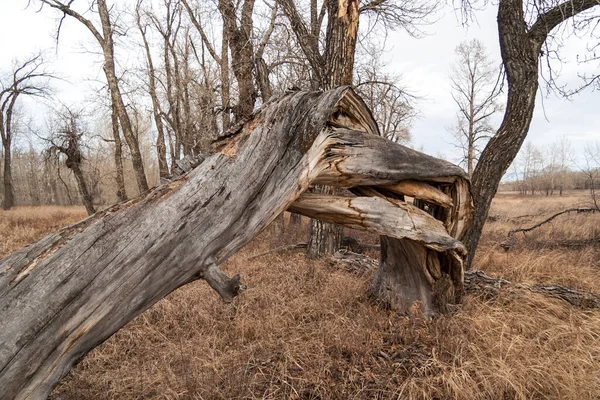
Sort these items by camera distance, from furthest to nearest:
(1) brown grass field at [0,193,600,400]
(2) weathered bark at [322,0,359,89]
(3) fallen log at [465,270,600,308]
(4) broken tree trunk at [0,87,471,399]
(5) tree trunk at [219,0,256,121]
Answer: (5) tree trunk at [219,0,256,121] → (2) weathered bark at [322,0,359,89] → (3) fallen log at [465,270,600,308] → (1) brown grass field at [0,193,600,400] → (4) broken tree trunk at [0,87,471,399]

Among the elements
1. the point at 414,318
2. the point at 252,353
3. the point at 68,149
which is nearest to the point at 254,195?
the point at 252,353

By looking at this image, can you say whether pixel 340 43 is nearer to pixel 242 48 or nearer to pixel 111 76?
pixel 242 48

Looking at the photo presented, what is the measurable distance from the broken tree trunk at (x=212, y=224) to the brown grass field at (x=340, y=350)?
713 millimetres

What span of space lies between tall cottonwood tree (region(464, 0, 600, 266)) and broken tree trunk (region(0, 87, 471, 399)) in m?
1.16

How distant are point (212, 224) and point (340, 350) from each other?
172 centimetres

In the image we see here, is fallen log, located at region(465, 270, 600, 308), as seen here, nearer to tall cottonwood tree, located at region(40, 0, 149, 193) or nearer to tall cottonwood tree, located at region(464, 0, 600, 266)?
tall cottonwood tree, located at region(464, 0, 600, 266)

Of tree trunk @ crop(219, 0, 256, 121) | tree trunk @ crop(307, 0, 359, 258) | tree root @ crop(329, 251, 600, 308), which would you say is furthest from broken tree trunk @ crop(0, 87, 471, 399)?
tree trunk @ crop(219, 0, 256, 121)

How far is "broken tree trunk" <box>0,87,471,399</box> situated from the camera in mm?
1635

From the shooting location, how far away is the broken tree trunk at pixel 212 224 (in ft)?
5.36

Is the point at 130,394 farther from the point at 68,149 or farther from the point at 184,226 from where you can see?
the point at 68,149

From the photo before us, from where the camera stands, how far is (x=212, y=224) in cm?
215

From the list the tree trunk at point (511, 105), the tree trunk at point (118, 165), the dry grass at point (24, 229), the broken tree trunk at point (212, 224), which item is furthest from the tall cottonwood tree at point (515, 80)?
the tree trunk at point (118, 165)

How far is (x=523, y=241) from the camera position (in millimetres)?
7902

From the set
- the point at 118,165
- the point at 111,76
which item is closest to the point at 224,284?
the point at 111,76
